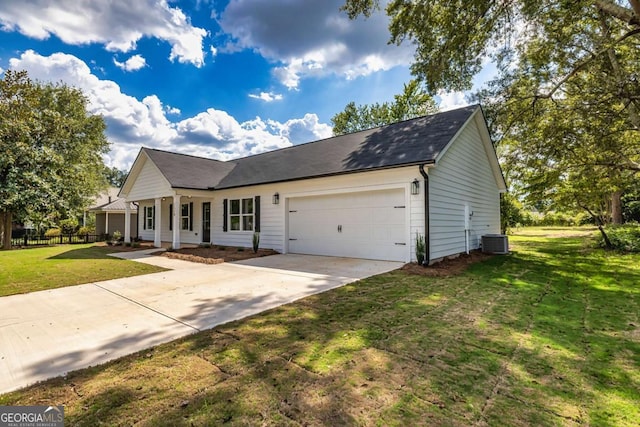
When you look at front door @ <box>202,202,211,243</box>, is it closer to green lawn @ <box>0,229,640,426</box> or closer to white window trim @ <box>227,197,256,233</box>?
white window trim @ <box>227,197,256,233</box>

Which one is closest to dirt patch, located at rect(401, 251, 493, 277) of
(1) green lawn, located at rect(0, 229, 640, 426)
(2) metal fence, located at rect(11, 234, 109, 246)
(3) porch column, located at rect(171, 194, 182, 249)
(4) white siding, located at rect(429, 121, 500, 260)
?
(4) white siding, located at rect(429, 121, 500, 260)

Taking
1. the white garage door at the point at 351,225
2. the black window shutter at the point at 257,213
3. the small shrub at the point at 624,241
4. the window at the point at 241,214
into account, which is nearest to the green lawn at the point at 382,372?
the white garage door at the point at 351,225

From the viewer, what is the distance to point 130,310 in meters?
4.77

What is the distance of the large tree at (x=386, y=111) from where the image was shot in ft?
89.7

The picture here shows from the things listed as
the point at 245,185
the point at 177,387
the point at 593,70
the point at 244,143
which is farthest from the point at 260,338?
the point at 244,143

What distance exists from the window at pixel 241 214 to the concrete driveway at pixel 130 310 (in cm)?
486

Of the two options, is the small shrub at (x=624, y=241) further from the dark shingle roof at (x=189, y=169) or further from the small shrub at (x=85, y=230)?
the small shrub at (x=85, y=230)

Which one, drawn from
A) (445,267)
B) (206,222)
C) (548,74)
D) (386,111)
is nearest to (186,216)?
(206,222)

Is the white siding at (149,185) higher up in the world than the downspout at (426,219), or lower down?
higher up

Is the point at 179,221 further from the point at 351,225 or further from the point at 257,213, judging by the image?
the point at 351,225

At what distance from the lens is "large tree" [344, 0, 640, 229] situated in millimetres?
9195

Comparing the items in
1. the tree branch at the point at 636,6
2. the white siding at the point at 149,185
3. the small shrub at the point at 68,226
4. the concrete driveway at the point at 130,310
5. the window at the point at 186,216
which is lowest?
the concrete driveway at the point at 130,310

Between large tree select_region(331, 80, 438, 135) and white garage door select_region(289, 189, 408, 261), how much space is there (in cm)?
1892

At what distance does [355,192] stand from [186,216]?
10.6m
